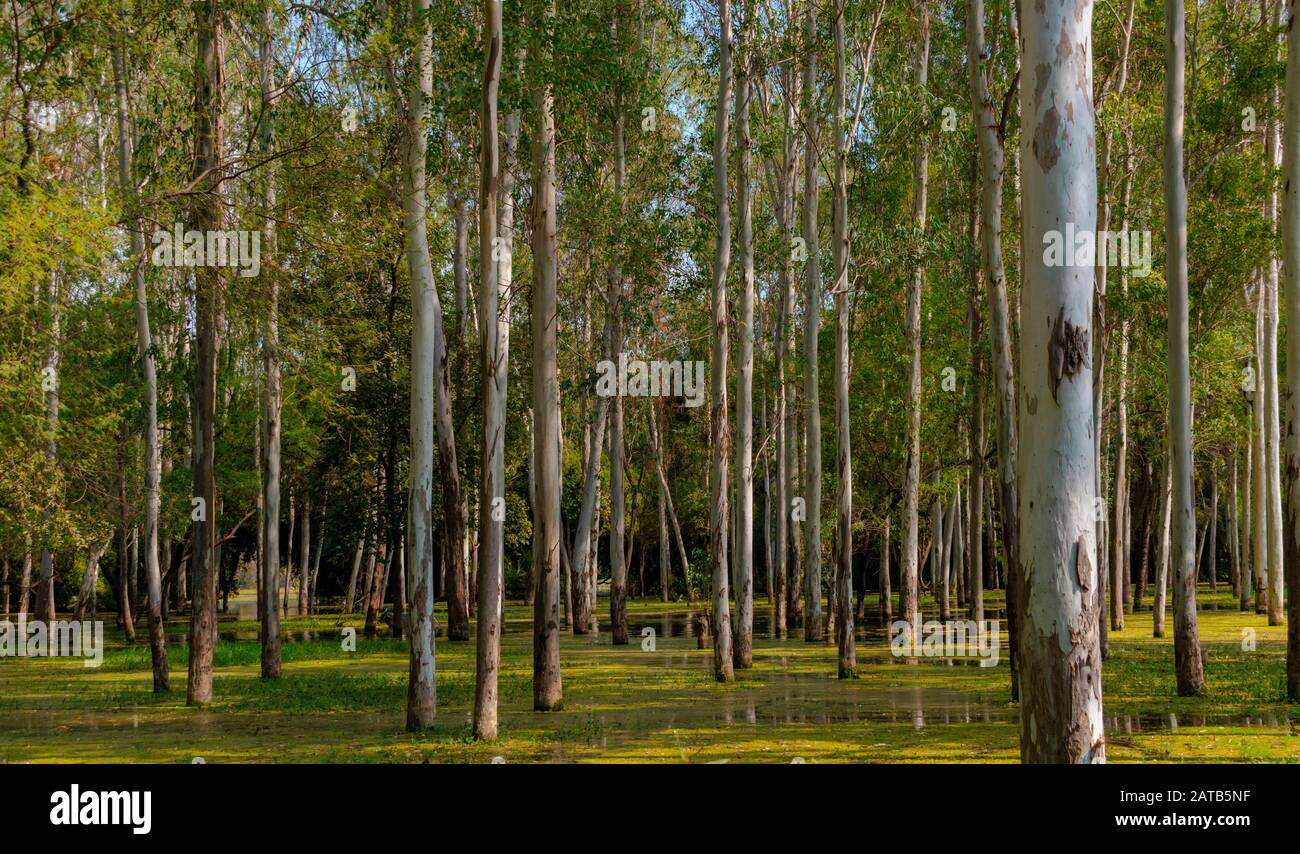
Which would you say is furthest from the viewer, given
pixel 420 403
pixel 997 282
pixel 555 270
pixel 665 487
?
pixel 665 487

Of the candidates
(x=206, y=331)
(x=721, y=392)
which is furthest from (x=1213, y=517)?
(x=206, y=331)

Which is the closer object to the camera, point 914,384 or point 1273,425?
point 914,384

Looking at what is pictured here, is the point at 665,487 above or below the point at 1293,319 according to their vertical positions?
below

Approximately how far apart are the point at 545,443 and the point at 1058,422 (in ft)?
32.8

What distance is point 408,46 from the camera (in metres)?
14.8

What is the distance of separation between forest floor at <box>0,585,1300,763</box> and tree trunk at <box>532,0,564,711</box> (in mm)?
727

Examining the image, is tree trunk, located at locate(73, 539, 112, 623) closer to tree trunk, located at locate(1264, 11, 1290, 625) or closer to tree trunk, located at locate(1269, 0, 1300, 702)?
tree trunk, located at locate(1269, 0, 1300, 702)

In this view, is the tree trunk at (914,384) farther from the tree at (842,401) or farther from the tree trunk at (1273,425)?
the tree trunk at (1273,425)

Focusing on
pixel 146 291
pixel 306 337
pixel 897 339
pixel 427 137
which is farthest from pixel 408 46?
pixel 897 339

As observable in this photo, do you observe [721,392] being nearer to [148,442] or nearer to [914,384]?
[914,384]

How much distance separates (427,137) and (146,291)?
295 inches

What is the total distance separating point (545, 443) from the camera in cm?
1588

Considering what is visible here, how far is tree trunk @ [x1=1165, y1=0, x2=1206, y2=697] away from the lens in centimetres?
1514

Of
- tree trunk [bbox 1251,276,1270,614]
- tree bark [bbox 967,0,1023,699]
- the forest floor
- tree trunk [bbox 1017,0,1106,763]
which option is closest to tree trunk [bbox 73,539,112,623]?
the forest floor
